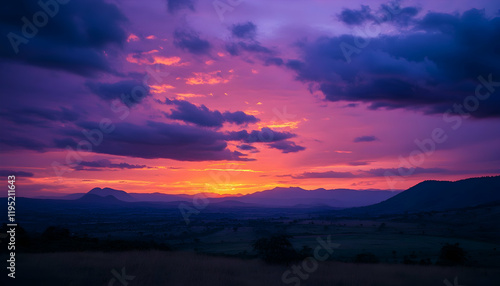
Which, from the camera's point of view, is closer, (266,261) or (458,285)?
(458,285)

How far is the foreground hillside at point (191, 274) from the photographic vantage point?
1323 centimetres

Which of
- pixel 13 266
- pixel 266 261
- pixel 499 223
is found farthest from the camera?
pixel 499 223

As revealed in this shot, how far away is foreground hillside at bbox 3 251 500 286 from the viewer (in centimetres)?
1323

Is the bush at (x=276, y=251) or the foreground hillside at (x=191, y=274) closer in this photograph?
the foreground hillside at (x=191, y=274)

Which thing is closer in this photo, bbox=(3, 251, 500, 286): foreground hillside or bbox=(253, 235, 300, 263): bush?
bbox=(3, 251, 500, 286): foreground hillside

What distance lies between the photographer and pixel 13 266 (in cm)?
1420

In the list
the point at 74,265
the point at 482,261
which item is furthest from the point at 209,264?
the point at 482,261

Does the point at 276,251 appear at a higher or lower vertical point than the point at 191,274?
lower

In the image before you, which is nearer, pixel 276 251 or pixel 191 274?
pixel 191 274

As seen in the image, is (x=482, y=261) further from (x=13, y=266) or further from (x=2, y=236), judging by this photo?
(x=2, y=236)

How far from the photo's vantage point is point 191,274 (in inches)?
572

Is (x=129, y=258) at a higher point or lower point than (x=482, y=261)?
higher

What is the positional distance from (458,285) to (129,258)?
15.6 meters

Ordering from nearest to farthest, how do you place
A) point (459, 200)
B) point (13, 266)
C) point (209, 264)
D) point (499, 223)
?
1. point (13, 266)
2. point (209, 264)
3. point (499, 223)
4. point (459, 200)
